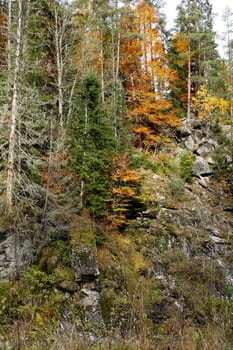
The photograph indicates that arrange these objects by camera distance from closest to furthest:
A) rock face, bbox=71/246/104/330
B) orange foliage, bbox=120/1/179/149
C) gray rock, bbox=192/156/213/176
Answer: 1. rock face, bbox=71/246/104/330
2. gray rock, bbox=192/156/213/176
3. orange foliage, bbox=120/1/179/149

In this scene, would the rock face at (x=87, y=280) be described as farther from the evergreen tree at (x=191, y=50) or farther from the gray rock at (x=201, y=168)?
the evergreen tree at (x=191, y=50)

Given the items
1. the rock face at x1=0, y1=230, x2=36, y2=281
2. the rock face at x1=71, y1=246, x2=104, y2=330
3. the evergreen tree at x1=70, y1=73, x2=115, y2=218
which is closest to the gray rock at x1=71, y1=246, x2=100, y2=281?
the rock face at x1=71, y1=246, x2=104, y2=330

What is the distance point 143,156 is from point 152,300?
8860 mm

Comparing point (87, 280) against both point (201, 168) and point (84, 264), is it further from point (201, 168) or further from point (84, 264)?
point (201, 168)

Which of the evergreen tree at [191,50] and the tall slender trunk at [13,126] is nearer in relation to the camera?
the tall slender trunk at [13,126]

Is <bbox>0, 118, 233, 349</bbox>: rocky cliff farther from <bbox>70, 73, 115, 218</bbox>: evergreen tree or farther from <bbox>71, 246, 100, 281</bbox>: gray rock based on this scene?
<bbox>70, 73, 115, 218</bbox>: evergreen tree

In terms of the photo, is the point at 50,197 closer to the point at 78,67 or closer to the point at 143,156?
the point at 143,156

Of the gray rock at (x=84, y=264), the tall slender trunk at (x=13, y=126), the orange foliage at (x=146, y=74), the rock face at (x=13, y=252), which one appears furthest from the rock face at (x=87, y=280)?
the orange foliage at (x=146, y=74)

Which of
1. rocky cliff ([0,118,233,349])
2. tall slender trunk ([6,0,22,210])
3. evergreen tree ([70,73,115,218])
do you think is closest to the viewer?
rocky cliff ([0,118,233,349])

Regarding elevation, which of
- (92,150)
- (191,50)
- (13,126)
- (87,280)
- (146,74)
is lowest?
(87,280)

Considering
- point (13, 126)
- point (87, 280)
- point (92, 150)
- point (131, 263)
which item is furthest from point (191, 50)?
point (87, 280)

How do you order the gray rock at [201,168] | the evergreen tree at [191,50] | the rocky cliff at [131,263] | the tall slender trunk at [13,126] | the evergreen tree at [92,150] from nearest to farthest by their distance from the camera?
the rocky cliff at [131,263] < the tall slender trunk at [13,126] < the evergreen tree at [92,150] < the gray rock at [201,168] < the evergreen tree at [191,50]

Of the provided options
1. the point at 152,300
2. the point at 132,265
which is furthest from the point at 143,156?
the point at 152,300

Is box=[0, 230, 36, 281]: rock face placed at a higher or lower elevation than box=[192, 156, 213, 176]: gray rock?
lower
